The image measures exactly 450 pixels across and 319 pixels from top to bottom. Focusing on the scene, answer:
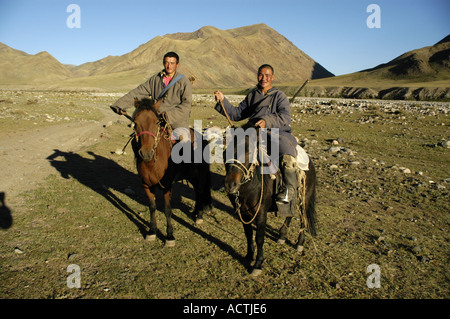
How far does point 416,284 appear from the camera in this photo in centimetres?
A: 449

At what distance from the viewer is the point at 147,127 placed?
506 centimetres

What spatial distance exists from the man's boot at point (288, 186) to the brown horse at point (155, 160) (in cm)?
253

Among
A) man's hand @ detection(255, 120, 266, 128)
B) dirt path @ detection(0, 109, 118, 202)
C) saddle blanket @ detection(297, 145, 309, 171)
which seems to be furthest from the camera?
dirt path @ detection(0, 109, 118, 202)

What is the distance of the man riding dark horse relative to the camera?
4660 millimetres

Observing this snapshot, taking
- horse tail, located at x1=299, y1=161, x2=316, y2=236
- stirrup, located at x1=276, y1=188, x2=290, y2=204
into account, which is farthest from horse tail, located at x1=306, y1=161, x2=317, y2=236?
stirrup, located at x1=276, y1=188, x2=290, y2=204

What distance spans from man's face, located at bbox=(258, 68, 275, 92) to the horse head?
2197 mm

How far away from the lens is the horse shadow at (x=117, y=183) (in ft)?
21.1

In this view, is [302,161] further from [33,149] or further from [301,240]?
[33,149]

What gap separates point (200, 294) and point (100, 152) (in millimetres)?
10359

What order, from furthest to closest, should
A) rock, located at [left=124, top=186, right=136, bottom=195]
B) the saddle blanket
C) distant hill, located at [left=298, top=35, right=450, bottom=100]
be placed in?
distant hill, located at [left=298, top=35, right=450, bottom=100] → rock, located at [left=124, top=186, right=136, bottom=195] → the saddle blanket

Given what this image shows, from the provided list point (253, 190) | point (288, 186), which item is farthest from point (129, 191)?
point (288, 186)

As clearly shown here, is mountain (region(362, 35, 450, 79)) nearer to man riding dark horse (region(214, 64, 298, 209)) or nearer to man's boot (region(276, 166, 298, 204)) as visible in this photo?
man riding dark horse (region(214, 64, 298, 209))

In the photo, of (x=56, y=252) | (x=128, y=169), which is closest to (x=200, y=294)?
(x=56, y=252)

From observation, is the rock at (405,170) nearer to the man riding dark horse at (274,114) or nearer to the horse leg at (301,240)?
the horse leg at (301,240)
